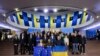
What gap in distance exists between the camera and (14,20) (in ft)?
48.8

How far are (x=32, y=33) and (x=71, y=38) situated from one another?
7.86 ft

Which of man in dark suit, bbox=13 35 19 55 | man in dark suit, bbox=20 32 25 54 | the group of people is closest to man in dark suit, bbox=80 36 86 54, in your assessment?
the group of people

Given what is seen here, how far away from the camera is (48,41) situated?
38.8ft

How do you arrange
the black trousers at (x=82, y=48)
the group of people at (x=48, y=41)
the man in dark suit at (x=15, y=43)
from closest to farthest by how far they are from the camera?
the group of people at (x=48, y=41), the man in dark suit at (x=15, y=43), the black trousers at (x=82, y=48)

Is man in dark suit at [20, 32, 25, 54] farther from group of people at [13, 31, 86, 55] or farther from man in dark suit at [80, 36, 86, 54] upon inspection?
man in dark suit at [80, 36, 86, 54]

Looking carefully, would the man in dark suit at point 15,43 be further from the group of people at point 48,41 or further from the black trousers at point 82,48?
the black trousers at point 82,48

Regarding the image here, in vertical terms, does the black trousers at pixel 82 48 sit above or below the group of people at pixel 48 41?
below

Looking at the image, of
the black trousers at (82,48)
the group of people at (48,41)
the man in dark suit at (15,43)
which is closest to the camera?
the group of people at (48,41)

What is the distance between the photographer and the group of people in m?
11.8

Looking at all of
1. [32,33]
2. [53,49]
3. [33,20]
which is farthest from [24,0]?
[33,20]

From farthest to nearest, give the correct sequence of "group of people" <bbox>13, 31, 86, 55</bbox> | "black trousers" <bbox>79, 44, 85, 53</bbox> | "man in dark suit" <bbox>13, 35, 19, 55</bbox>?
"black trousers" <bbox>79, 44, 85, 53</bbox>, "man in dark suit" <bbox>13, 35, 19, 55</bbox>, "group of people" <bbox>13, 31, 86, 55</bbox>

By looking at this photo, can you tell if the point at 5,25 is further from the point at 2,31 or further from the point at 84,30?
the point at 84,30

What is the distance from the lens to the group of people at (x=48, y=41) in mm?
11798

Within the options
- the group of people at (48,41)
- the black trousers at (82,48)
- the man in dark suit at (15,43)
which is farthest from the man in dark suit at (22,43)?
the black trousers at (82,48)
